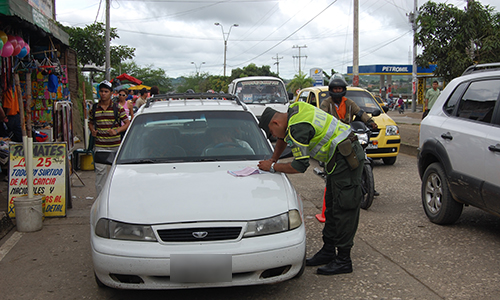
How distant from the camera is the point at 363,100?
10281 millimetres

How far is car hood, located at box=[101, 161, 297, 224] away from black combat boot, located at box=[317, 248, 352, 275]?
0.77 metres

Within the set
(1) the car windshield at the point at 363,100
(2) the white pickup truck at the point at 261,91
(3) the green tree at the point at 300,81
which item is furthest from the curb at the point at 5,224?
(3) the green tree at the point at 300,81

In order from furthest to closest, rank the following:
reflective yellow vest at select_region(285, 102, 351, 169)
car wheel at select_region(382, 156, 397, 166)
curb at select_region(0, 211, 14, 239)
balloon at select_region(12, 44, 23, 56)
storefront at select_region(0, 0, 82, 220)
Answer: car wheel at select_region(382, 156, 397, 166)
balloon at select_region(12, 44, 23, 56)
storefront at select_region(0, 0, 82, 220)
curb at select_region(0, 211, 14, 239)
reflective yellow vest at select_region(285, 102, 351, 169)

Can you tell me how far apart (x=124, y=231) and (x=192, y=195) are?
1.82 feet

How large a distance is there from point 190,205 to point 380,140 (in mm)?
6936

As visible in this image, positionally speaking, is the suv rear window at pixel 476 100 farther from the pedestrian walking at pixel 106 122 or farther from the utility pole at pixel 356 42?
the utility pole at pixel 356 42

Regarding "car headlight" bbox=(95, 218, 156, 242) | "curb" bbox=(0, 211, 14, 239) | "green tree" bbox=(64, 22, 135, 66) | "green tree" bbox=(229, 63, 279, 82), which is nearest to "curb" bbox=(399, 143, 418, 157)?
"curb" bbox=(0, 211, 14, 239)

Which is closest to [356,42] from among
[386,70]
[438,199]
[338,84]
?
[338,84]

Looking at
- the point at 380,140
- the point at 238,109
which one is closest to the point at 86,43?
the point at 380,140

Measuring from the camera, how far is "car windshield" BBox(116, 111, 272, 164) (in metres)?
4.28

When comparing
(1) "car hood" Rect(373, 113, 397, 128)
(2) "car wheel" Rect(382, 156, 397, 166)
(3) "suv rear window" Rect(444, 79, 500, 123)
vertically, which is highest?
(3) "suv rear window" Rect(444, 79, 500, 123)

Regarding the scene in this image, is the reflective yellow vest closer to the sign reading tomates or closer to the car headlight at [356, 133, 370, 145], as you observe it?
the car headlight at [356, 133, 370, 145]

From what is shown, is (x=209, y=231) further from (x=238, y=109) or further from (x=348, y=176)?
(x=238, y=109)

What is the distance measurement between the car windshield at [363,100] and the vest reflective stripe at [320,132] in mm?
6529
